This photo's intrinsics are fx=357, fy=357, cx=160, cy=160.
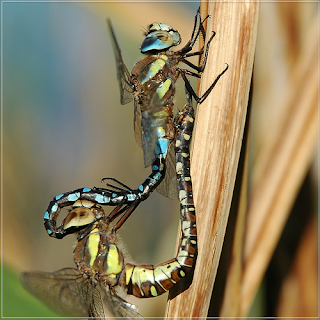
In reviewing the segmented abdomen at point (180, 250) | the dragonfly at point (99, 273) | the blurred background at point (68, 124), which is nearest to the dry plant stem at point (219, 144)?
the segmented abdomen at point (180, 250)

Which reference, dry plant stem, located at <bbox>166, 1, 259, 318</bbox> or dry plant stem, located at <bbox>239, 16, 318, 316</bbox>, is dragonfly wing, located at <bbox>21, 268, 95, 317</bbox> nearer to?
dry plant stem, located at <bbox>166, 1, 259, 318</bbox>

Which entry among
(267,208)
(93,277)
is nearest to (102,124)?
(93,277)

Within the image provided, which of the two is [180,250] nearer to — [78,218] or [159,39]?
[78,218]

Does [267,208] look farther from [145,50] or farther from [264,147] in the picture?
[145,50]

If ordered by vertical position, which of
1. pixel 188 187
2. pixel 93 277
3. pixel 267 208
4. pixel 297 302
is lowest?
pixel 297 302

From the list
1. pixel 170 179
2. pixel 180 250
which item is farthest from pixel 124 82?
pixel 180 250

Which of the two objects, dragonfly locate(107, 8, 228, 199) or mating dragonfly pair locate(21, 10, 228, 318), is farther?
dragonfly locate(107, 8, 228, 199)

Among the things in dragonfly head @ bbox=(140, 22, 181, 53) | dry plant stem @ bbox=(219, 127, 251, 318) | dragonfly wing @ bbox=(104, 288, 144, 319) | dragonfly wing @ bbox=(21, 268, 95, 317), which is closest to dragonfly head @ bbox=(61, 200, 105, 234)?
dragonfly wing @ bbox=(21, 268, 95, 317)
